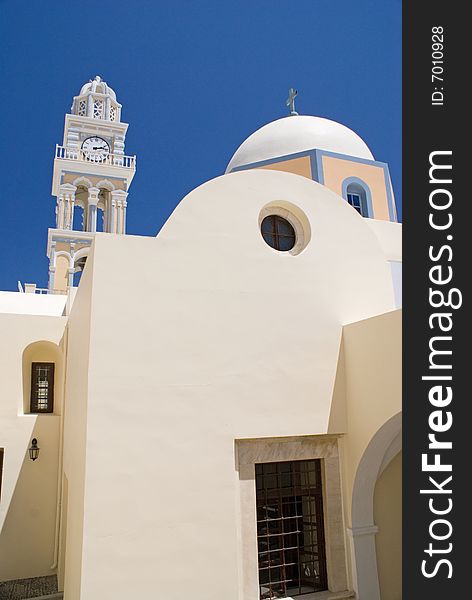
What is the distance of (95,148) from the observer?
67.2 feet

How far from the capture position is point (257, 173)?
691 centimetres

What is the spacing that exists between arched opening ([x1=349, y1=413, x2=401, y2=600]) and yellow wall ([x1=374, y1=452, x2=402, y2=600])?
0.7 inches

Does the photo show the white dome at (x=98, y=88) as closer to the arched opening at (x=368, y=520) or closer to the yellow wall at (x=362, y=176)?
the yellow wall at (x=362, y=176)

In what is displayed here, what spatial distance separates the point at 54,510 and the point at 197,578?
4.21 m

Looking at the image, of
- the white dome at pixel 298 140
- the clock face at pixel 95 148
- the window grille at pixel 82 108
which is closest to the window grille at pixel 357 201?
the white dome at pixel 298 140

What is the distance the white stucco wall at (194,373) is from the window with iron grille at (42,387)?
3.95 metres

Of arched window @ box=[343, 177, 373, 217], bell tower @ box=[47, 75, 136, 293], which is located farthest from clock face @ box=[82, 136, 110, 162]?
arched window @ box=[343, 177, 373, 217]

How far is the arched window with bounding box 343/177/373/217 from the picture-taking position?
1069cm

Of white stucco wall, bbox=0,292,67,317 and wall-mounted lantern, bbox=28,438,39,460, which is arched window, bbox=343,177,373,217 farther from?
wall-mounted lantern, bbox=28,438,39,460

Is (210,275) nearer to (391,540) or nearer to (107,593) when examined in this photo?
(107,593)

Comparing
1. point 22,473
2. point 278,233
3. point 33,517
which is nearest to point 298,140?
point 278,233

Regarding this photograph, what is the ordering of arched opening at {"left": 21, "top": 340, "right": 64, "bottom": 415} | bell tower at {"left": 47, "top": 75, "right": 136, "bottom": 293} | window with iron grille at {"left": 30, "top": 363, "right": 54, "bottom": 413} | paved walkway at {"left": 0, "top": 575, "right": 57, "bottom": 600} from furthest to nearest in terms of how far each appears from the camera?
bell tower at {"left": 47, "top": 75, "right": 136, "bottom": 293}
window with iron grille at {"left": 30, "top": 363, "right": 54, "bottom": 413}
arched opening at {"left": 21, "top": 340, "right": 64, "bottom": 415}
paved walkway at {"left": 0, "top": 575, "right": 57, "bottom": 600}

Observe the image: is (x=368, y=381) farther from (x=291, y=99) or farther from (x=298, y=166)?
(x=291, y=99)

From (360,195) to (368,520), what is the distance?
6578mm
